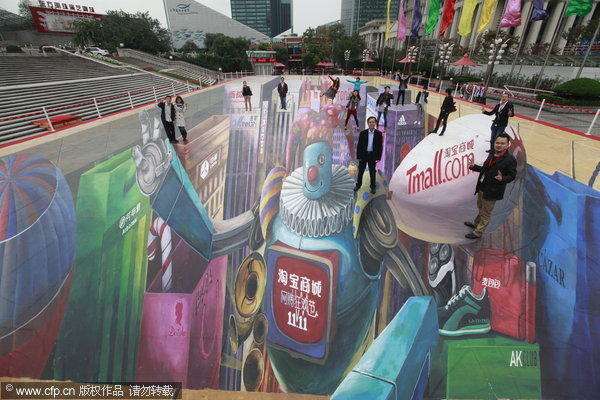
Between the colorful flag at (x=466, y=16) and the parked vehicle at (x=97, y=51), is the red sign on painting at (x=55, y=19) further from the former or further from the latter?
the colorful flag at (x=466, y=16)

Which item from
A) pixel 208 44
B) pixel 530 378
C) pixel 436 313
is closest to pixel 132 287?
pixel 436 313

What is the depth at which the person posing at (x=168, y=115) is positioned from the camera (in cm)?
770

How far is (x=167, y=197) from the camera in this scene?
7031 millimetres

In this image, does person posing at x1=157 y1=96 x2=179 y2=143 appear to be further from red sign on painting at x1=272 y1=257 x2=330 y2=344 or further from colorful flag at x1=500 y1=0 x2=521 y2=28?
colorful flag at x1=500 y1=0 x2=521 y2=28

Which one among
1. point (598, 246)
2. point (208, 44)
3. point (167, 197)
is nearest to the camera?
point (598, 246)

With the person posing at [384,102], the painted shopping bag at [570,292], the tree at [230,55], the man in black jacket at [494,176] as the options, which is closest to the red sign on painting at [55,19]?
the tree at [230,55]

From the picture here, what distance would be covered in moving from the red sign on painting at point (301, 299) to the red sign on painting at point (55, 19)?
96709 millimetres

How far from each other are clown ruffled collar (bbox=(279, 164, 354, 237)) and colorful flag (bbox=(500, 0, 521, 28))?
15.6 meters

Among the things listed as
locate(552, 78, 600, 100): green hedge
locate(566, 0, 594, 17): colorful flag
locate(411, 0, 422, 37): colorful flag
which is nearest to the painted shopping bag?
locate(566, 0, 594, 17): colorful flag

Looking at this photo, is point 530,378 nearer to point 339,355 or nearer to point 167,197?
point 339,355

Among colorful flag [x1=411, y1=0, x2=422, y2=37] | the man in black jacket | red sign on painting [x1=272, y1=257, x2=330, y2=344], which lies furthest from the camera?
colorful flag [x1=411, y1=0, x2=422, y2=37]

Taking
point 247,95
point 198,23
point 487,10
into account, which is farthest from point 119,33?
point 487,10

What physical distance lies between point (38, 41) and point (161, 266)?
96524 mm

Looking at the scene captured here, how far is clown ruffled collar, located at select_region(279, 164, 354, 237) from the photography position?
6.21 m
